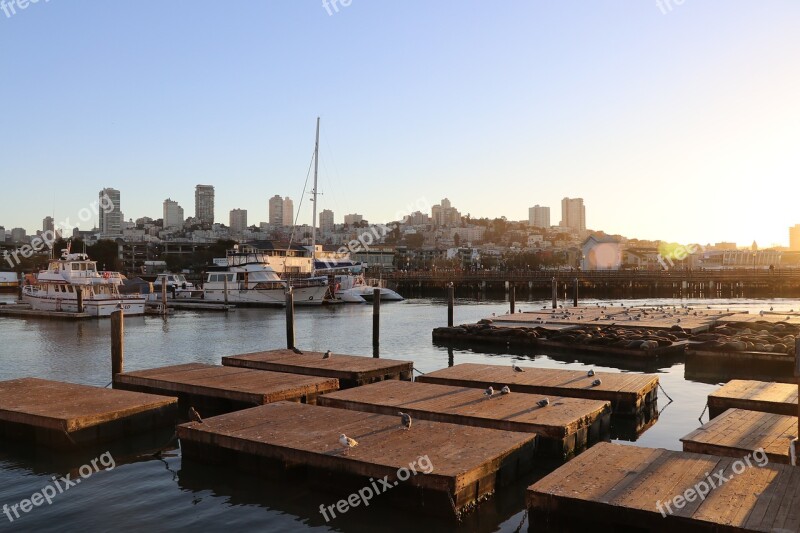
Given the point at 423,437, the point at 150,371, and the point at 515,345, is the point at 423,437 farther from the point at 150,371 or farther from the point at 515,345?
the point at 515,345

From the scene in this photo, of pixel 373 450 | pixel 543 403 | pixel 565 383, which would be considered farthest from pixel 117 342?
pixel 565 383

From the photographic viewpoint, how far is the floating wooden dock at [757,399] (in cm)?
1186

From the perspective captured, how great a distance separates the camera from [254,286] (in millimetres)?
55656

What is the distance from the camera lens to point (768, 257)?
197250 millimetres

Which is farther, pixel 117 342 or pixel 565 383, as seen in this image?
pixel 117 342

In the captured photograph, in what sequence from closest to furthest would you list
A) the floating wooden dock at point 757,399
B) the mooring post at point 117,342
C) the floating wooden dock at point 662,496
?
the floating wooden dock at point 662,496
the floating wooden dock at point 757,399
the mooring post at point 117,342

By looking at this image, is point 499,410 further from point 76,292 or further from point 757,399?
point 76,292

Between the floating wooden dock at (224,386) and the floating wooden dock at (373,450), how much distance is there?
185cm

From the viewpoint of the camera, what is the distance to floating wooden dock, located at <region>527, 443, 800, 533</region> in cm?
677

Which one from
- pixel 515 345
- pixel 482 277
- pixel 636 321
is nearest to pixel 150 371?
pixel 515 345
